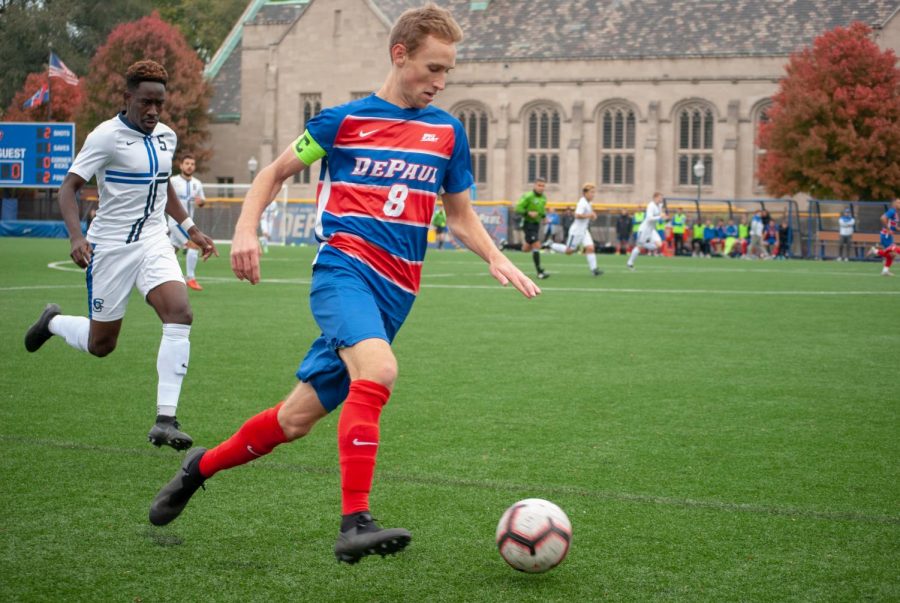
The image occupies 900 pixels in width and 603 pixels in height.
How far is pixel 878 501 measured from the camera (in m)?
6.04

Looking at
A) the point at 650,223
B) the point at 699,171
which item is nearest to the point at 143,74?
the point at 650,223

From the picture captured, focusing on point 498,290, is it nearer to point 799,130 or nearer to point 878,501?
point 878,501

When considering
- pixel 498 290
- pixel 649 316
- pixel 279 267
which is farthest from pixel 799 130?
pixel 649 316

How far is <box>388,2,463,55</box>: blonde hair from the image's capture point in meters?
5.01

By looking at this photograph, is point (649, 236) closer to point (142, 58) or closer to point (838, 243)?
point (838, 243)

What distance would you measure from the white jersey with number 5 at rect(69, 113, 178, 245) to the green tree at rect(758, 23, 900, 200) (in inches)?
1926

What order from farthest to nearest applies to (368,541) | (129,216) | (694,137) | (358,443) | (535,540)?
(694,137) → (129,216) → (535,540) → (358,443) → (368,541)

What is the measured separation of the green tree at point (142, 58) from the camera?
225ft

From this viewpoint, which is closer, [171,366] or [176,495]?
[176,495]

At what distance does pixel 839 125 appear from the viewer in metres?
54.1

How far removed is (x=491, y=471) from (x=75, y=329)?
11.3 feet

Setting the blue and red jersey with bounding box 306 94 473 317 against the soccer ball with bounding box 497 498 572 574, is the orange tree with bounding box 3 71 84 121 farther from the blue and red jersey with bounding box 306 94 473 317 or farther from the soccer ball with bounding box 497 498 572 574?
the soccer ball with bounding box 497 498 572 574

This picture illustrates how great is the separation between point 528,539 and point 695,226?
45666mm

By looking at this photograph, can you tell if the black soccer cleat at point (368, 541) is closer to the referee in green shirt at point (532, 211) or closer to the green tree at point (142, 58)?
the referee in green shirt at point (532, 211)
